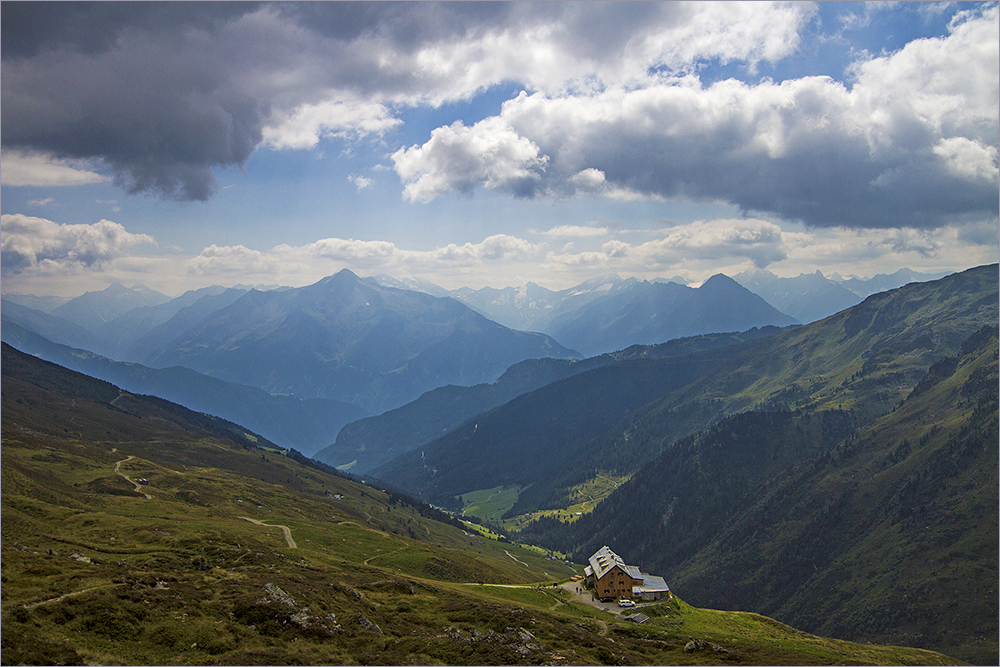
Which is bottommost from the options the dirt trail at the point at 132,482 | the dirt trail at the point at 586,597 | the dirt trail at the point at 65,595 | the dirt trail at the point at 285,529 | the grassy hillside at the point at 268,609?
the dirt trail at the point at 285,529

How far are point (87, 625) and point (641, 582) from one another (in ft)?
267

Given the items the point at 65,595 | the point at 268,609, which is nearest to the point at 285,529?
the point at 268,609

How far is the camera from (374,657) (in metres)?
47.9

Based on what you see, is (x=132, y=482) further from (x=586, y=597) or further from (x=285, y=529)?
(x=586, y=597)

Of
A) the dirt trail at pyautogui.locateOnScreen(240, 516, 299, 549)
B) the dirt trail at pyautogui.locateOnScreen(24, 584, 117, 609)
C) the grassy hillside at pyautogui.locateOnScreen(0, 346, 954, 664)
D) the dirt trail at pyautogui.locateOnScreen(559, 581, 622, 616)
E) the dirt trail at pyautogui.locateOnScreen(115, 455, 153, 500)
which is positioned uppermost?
the dirt trail at pyautogui.locateOnScreen(24, 584, 117, 609)

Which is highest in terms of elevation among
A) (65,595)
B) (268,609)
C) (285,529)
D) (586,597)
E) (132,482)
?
(65,595)

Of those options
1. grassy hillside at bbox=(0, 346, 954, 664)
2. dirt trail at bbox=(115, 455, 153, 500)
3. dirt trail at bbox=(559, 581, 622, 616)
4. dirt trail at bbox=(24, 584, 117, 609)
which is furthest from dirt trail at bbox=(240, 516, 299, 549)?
dirt trail at bbox=(24, 584, 117, 609)

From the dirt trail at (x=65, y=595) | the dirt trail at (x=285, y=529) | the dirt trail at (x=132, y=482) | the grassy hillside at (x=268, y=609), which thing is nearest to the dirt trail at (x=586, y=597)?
the grassy hillside at (x=268, y=609)

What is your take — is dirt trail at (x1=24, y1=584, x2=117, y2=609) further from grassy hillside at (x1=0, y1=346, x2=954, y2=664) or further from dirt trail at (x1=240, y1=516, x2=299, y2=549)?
dirt trail at (x1=240, y1=516, x2=299, y2=549)

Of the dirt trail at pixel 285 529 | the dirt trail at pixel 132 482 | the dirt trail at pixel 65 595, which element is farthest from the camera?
the dirt trail at pixel 132 482

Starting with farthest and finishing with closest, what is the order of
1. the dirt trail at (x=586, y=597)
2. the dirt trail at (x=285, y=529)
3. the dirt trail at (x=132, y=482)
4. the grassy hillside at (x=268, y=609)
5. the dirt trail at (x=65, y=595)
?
the dirt trail at (x=132, y=482), the dirt trail at (x=285, y=529), the dirt trail at (x=586, y=597), the dirt trail at (x=65, y=595), the grassy hillside at (x=268, y=609)

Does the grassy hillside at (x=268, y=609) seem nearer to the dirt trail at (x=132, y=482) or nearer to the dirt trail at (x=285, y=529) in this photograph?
the dirt trail at (x=285, y=529)

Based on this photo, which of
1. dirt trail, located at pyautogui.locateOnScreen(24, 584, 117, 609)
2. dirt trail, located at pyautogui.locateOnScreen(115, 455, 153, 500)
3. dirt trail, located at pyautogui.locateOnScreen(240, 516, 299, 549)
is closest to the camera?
dirt trail, located at pyautogui.locateOnScreen(24, 584, 117, 609)

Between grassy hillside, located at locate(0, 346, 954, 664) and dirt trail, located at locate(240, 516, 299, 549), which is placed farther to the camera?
dirt trail, located at locate(240, 516, 299, 549)
